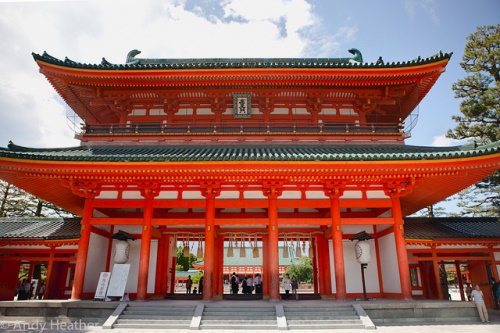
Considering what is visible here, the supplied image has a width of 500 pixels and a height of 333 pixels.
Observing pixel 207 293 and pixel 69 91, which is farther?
pixel 69 91

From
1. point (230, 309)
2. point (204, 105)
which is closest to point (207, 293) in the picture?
point (230, 309)

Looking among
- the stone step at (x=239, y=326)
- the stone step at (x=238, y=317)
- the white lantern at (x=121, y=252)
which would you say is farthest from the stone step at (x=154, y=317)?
the white lantern at (x=121, y=252)

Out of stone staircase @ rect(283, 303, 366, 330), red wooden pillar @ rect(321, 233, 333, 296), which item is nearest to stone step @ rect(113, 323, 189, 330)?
stone staircase @ rect(283, 303, 366, 330)

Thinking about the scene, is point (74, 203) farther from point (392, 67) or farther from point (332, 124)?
point (392, 67)

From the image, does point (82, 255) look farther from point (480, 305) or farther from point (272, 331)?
point (480, 305)

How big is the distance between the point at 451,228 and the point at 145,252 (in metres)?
13.7

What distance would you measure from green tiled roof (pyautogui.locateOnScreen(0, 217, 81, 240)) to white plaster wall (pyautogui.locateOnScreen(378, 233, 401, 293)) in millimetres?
12713

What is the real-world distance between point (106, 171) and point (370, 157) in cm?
926

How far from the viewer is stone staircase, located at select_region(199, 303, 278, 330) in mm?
9695

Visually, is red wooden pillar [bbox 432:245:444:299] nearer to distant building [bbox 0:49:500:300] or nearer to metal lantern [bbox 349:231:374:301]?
distant building [bbox 0:49:500:300]

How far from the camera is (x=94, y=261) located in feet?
43.5

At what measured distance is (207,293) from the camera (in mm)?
11789

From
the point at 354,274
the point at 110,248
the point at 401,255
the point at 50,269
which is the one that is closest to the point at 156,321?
the point at 110,248

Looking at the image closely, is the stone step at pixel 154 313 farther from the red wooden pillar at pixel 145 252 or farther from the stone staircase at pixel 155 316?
the red wooden pillar at pixel 145 252
